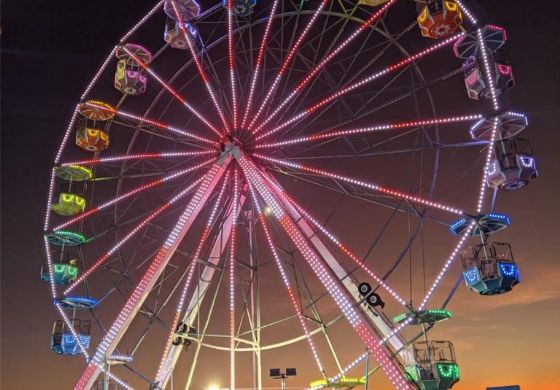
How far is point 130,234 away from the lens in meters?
15.1

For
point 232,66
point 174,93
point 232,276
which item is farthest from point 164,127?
point 232,276

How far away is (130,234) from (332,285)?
18.8 ft

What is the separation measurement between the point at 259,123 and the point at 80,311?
6970 mm

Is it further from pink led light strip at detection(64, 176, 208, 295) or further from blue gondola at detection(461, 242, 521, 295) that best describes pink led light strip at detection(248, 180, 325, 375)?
blue gondola at detection(461, 242, 521, 295)

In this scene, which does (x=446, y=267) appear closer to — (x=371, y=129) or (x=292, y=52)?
(x=371, y=129)

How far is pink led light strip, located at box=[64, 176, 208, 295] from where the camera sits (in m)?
15.0

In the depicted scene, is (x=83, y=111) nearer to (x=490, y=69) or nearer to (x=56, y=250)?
(x=56, y=250)

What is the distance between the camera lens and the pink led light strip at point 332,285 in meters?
10.9

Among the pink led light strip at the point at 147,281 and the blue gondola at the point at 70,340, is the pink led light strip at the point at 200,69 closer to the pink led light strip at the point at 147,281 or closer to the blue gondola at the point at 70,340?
the pink led light strip at the point at 147,281

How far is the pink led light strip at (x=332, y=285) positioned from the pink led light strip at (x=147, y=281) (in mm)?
1259

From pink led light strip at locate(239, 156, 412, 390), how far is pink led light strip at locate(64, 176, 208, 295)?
170 cm

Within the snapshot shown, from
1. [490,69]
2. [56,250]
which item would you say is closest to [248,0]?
[490,69]

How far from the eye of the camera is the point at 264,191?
550 inches

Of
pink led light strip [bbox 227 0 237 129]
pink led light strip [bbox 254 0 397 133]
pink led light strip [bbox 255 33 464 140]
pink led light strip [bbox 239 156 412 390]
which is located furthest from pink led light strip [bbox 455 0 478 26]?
pink led light strip [bbox 239 156 412 390]
